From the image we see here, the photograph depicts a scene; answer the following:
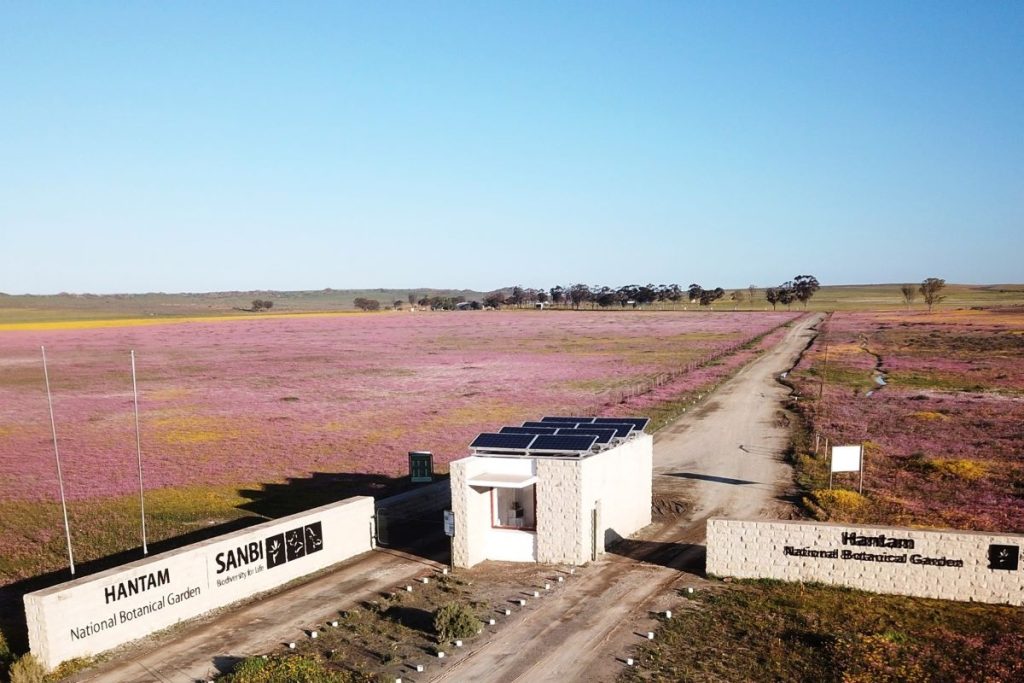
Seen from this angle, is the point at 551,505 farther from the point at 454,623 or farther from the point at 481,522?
the point at 454,623

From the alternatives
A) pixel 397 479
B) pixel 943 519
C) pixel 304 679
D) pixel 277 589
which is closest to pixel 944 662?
pixel 943 519

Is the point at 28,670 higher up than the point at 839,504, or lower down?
higher up

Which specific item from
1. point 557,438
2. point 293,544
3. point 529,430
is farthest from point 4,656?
point 529,430

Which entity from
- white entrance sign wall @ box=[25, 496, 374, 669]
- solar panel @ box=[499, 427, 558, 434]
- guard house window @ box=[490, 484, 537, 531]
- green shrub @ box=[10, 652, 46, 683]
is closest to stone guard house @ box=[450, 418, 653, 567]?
guard house window @ box=[490, 484, 537, 531]

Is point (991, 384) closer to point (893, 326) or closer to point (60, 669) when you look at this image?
point (60, 669)

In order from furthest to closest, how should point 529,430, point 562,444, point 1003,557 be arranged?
point 529,430, point 562,444, point 1003,557

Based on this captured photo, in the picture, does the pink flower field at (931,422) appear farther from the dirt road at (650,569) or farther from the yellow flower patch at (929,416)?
the dirt road at (650,569)

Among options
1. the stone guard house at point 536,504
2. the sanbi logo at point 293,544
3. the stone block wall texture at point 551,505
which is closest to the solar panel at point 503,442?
the stone guard house at point 536,504
